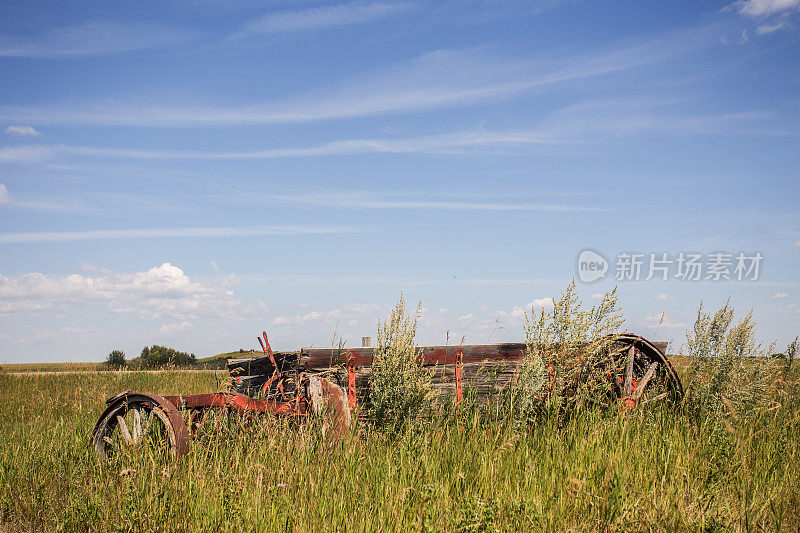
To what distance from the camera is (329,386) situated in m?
6.87

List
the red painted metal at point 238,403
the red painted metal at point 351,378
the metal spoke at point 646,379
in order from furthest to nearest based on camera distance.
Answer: the metal spoke at point 646,379
the red painted metal at point 351,378
the red painted metal at point 238,403

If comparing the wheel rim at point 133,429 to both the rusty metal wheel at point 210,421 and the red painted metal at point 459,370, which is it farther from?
the red painted metal at point 459,370

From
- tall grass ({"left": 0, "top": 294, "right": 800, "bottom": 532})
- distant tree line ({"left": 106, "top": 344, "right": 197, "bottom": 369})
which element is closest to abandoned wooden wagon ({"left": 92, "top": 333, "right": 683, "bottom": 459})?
tall grass ({"left": 0, "top": 294, "right": 800, "bottom": 532})

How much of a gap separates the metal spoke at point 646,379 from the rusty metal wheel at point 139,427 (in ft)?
20.2

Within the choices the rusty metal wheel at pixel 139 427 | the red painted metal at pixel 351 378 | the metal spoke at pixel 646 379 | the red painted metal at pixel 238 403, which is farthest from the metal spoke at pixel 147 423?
the metal spoke at pixel 646 379

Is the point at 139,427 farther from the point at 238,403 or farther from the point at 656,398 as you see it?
the point at 656,398

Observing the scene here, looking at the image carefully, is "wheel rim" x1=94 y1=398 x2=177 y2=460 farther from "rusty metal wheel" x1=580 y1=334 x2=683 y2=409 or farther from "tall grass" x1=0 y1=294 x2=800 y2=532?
"rusty metal wheel" x1=580 y1=334 x2=683 y2=409

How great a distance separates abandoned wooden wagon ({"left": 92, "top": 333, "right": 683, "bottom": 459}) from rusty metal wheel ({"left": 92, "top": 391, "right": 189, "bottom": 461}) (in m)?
0.01

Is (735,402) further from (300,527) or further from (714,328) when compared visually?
(300,527)

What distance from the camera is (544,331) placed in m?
7.80

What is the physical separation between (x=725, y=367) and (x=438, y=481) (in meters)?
5.85

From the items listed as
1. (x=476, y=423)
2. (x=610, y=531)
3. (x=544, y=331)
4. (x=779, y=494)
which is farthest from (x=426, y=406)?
(x=779, y=494)

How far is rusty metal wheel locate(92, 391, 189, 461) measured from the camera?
5.92 meters

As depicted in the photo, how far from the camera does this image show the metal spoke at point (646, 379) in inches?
320
